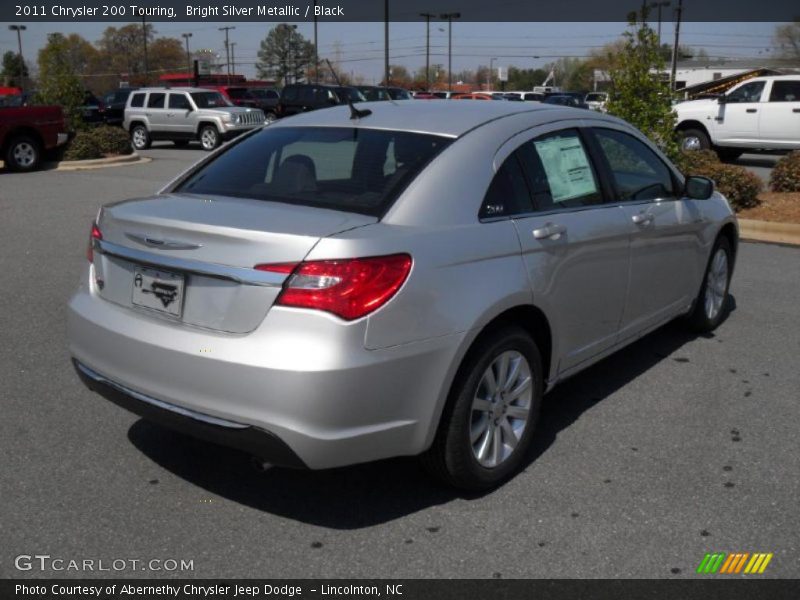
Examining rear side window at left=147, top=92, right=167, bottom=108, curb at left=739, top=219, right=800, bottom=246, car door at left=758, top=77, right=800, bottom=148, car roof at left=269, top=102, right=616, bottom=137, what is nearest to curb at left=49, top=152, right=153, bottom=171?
rear side window at left=147, top=92, right=167, bottom=108

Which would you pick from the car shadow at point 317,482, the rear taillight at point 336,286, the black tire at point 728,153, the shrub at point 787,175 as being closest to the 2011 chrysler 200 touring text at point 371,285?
the rear taillight at point 336,286

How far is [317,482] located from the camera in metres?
3.83

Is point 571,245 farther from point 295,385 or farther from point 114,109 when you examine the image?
point 114,109

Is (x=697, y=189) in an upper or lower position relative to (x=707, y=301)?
upper

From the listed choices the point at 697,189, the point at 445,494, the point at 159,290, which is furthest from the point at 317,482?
the point at 697,189

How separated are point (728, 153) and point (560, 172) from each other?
17472 millimetres

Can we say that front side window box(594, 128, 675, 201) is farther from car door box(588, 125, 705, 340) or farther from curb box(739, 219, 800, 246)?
curb box(739, 219, 800, 246)

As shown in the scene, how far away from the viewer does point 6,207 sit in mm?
12180

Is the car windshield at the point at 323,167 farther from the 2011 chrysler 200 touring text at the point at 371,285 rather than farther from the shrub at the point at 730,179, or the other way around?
the shrub at the point at 730,179

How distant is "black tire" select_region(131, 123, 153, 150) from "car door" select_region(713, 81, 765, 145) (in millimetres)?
16479

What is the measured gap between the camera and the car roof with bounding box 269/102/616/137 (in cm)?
401

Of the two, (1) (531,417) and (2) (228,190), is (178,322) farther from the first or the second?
(1) (531,417)
